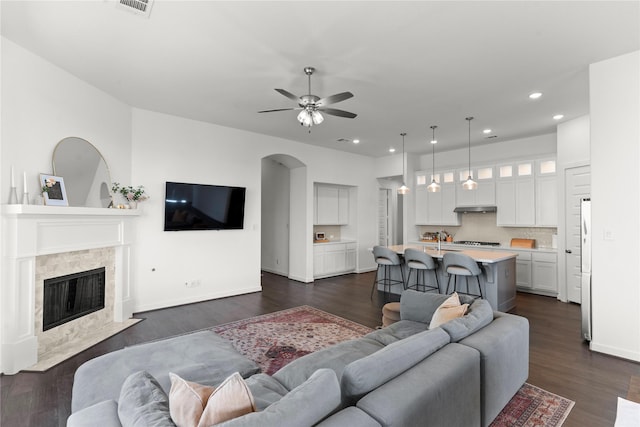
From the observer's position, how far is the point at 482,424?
2029 millimetres

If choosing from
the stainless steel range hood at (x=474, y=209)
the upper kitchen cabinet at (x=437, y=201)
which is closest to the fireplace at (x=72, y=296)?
the upper kitchen cabinet at (x=437, y=201)

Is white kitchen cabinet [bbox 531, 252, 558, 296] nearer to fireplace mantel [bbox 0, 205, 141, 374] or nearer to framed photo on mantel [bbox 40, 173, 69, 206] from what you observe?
fireplace mantel [bbox 0, 205, 141, 374]

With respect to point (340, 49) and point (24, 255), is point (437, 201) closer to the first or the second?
point (340, 49)

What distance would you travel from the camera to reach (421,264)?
496 cm

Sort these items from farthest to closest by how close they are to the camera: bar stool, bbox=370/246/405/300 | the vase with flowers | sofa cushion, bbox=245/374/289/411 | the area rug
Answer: bar stool, bbox=370/246/405/300 < the vase with flowers < the area rug < sofa cushion, bbox=245/374/289/411

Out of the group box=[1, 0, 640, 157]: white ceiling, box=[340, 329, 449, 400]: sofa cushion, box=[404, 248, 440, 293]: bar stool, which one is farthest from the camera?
box=[404, 248, 440, 293]: bar stool

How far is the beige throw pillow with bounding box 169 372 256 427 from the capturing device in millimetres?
1132

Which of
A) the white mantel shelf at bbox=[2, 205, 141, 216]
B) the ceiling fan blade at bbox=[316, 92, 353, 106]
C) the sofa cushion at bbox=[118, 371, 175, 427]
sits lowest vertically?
the sofa cushion at bbox=[118, 371, 175, 427]

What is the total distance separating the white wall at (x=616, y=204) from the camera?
319cm

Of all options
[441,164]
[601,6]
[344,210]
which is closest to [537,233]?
[441,164]

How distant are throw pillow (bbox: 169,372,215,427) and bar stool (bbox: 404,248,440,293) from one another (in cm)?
419

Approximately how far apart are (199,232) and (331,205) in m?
3.41

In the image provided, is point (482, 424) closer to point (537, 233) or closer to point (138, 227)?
point (138, 227)

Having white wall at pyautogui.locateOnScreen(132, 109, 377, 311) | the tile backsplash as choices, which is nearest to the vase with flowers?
white wall at pyautogui.locateOnScreen(132, 109, 377, 311)
